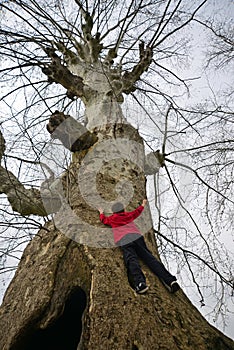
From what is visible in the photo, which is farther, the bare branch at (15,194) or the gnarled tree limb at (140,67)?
the gnarled tree limb at (140,67)

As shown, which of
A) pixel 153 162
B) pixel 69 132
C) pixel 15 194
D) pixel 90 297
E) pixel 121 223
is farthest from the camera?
pixel 153 162

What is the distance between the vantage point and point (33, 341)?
5.72 ft

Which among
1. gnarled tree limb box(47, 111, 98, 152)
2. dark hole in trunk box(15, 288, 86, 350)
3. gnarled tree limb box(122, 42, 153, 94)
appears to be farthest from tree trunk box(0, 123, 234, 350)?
gnarled tree limb box(122, 42, 153, 94)

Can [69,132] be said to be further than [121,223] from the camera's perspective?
Yes

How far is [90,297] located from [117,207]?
83 cm

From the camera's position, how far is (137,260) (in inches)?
72.4

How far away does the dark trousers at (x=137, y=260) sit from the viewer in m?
1.69

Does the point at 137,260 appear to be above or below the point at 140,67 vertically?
below

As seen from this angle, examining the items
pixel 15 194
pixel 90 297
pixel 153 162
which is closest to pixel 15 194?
pixel 15 194

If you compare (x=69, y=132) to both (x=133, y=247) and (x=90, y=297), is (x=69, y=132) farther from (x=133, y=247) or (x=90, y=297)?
(x=90, y=297)

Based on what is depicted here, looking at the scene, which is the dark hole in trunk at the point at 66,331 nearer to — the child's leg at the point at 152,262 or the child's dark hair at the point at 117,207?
the child's leg at the point at 152,262

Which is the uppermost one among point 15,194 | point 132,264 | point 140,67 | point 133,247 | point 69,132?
point 140,67

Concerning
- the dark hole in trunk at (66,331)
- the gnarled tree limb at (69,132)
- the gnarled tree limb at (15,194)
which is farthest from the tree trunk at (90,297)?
the gnarled tree limb at (15,194)

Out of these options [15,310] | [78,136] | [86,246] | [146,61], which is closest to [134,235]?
[86,246]
